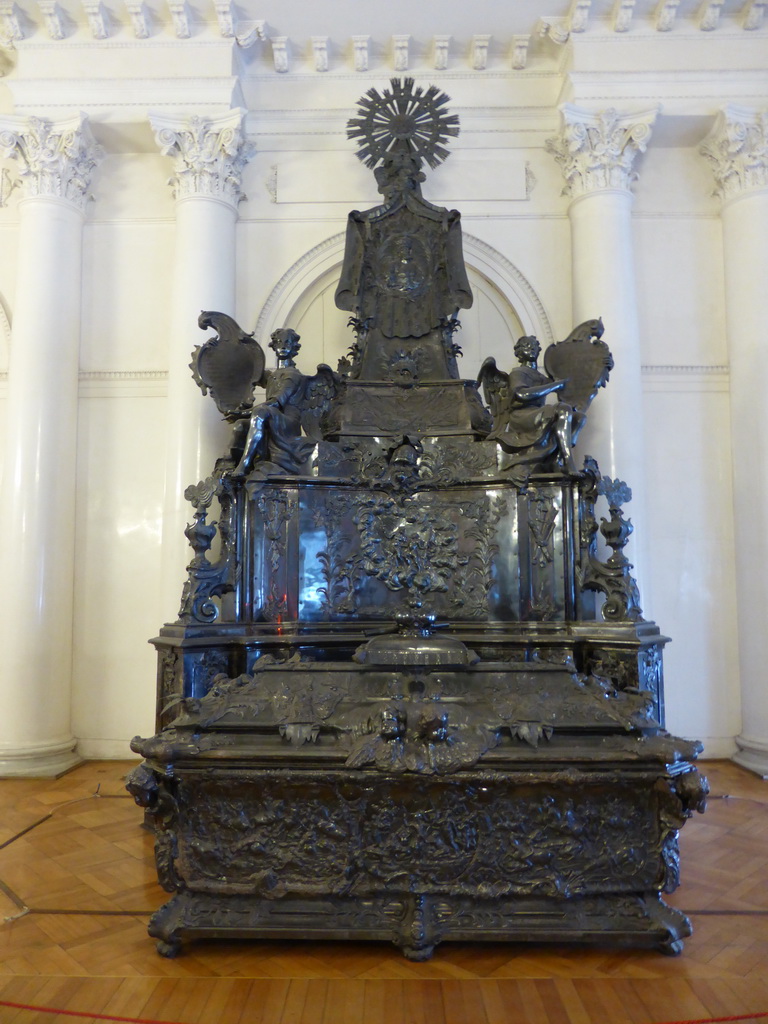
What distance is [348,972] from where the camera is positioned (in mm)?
2326

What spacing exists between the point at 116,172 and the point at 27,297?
1447mm

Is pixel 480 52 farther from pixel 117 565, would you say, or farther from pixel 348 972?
pixel 348 972

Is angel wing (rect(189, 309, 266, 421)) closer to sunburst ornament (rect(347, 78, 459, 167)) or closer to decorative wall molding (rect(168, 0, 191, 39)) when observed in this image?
sunburst ornament (rect(347, 78, 459, 167))

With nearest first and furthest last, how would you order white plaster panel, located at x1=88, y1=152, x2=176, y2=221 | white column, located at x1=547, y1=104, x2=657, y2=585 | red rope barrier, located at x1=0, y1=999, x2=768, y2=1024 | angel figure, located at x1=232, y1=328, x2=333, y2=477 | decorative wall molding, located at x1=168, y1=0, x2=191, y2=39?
red rope barrier, located at x1=0, y1=999, x2=768, y2=1024, angel figure, located at x1=232, y1=328, x2=333, y2=477, white column, located at x1=547, y1=104, x2=657, y2=585, decorative wall molding, located at x1=168, y1=0, x2=191, y2=39, white plaster panel, located at x1=88, y1=152, x2=176, y2=221

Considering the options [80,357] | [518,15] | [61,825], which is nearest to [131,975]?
[61,825]

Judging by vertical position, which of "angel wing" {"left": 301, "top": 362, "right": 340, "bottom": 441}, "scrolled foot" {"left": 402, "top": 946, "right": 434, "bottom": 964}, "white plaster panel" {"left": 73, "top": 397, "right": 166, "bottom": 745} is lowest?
"scrolled foot" {"left": 402, "top": 946, "right": 434, "bottom": 964}

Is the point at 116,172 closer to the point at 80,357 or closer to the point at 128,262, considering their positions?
the point at 128,262

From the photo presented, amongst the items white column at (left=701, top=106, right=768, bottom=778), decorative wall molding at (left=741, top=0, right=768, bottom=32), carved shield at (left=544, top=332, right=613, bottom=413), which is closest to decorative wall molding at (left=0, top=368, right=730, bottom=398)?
white column at (left=701, top=106, right=768, bottom=778)

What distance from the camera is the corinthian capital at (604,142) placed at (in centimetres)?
546

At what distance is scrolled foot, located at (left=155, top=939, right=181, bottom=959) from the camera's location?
243cm

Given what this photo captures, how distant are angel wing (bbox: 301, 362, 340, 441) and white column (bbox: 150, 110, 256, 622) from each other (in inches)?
40.5

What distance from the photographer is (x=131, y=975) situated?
7.60ft

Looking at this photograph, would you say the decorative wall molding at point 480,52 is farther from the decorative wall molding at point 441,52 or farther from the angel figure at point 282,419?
the angel figure at point 282,419

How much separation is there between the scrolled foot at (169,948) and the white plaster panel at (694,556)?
4.00 meters
